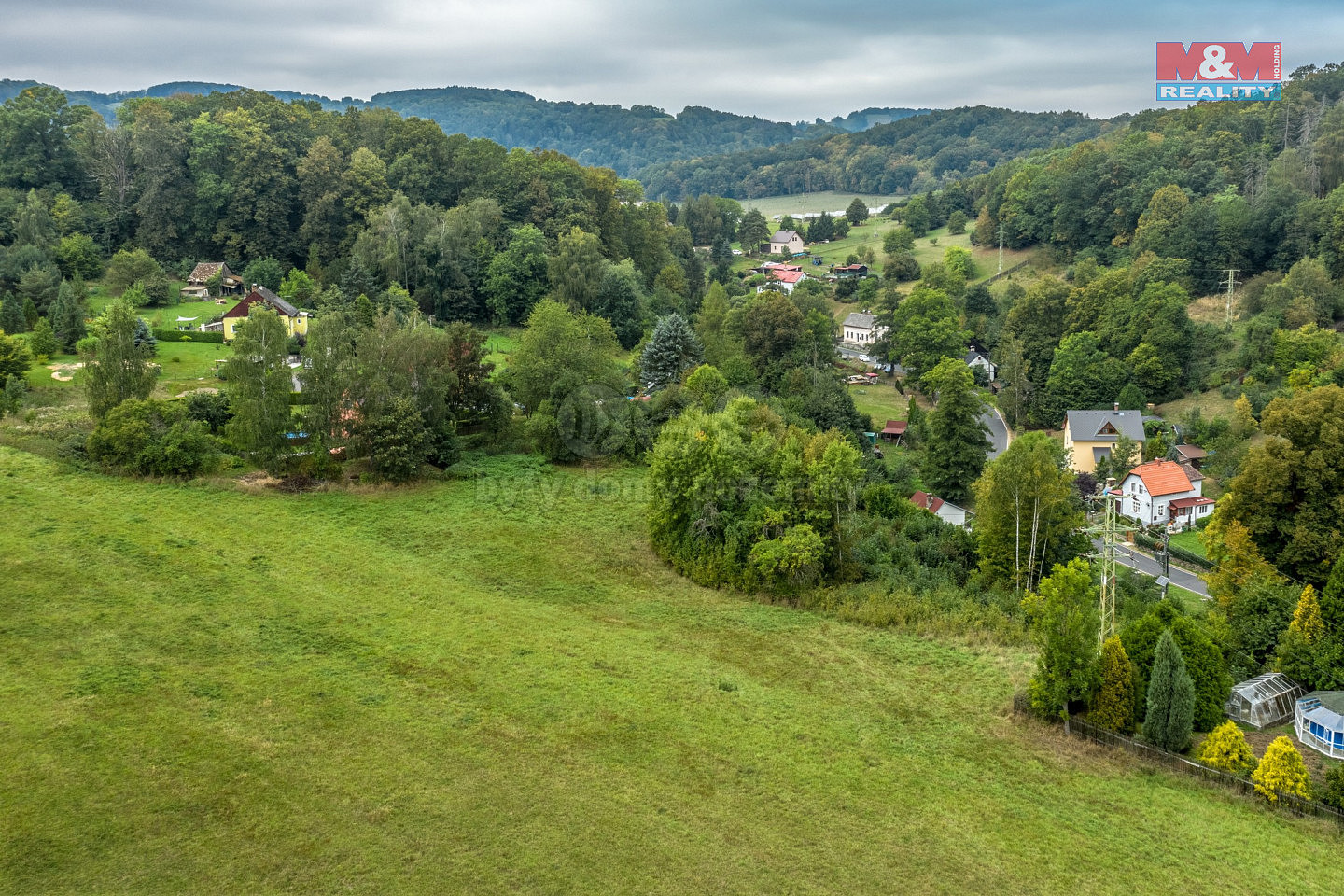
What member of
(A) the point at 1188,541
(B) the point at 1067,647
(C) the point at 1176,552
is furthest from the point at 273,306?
(A) the point at 1188,541

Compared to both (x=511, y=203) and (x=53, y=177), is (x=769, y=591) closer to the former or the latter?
(x=511, y=203)

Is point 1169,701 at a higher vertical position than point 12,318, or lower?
lower

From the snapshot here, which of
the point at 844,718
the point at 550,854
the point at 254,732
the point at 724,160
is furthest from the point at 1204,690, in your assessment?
Result: the point at 724,160

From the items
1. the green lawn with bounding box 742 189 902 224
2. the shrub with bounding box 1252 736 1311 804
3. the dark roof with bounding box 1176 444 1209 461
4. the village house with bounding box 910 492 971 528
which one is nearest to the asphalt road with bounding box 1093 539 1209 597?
the village house with bounding box 910 492 971 528

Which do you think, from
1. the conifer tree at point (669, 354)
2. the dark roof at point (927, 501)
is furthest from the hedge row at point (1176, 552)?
the conifer tree at point (669, 354)

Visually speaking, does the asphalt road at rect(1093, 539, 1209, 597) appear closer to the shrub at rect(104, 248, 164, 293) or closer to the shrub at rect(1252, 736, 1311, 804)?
the shrub at rect(1252, 736, 1311, 804)

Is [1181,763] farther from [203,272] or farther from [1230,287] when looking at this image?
[203,272]

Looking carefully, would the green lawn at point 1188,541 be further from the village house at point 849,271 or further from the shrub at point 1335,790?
→ the village house at point 849,271
